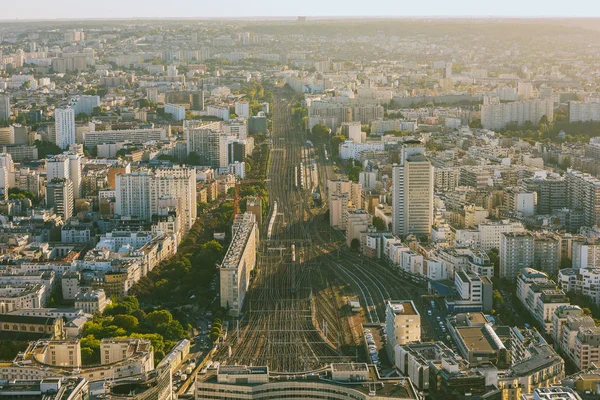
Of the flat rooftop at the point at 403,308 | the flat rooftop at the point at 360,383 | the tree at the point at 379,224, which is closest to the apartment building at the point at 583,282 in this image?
the flat rooftop at the point at 403,308

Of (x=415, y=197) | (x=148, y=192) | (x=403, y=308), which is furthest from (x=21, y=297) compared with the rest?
(x=415, y=197)

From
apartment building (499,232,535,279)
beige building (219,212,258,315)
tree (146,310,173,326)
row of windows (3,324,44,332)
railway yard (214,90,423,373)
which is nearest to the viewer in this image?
railway yard (214,90,423,373)

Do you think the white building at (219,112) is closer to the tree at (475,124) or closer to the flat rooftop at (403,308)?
the tree at (475,124)

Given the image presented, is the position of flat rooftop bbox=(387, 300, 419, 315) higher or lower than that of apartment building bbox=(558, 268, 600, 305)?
higher

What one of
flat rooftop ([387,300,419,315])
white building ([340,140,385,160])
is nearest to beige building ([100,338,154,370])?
flat rooftop ([387,300,419,315])

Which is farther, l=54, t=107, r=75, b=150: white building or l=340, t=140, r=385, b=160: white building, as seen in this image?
l=54, t=107, r=75, b=150: white building

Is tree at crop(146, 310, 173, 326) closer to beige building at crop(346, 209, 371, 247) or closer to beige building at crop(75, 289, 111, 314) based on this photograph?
beige building at crop(75, 289, 111, 314)
